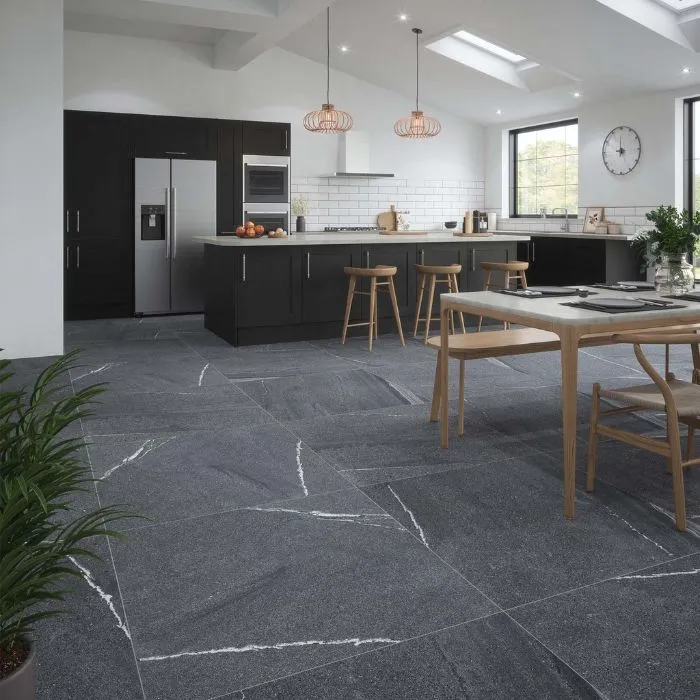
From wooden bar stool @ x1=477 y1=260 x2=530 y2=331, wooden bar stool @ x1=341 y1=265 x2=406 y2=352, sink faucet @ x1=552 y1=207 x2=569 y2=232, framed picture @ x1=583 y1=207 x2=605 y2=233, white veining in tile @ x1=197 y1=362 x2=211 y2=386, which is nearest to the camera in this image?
white veining in tile @ x1=197 y1=362 x2=211 y2=386

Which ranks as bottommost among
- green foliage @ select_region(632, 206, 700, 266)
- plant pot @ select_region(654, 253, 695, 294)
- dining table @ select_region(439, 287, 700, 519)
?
dining table @ select_region(439, 287, 700, 519)

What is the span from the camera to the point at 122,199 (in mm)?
8336

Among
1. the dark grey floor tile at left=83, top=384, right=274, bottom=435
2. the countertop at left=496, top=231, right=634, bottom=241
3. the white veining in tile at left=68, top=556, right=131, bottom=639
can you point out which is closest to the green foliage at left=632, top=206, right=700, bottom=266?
the dark grey floor tile at left=83, top=384, right=274, bottom=435

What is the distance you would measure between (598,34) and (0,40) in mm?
5014

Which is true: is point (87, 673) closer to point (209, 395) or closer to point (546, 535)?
point (546, 535)

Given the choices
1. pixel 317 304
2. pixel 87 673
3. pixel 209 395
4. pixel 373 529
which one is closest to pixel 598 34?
pixel 317 304

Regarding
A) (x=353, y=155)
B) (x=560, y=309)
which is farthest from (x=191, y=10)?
(x=560, y=309)

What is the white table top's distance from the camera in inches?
118

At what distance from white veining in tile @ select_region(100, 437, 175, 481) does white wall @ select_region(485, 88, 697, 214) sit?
6.21m

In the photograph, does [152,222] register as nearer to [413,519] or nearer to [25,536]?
[413,519]

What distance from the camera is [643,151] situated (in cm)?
822

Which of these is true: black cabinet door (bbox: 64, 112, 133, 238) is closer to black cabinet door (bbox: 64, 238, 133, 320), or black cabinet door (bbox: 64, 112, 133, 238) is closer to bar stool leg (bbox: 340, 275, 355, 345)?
black cabinet door (bbox: 64, 238, 133, 320)

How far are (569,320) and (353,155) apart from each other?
7139 millimetres

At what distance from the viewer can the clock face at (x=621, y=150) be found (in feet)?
27.3
